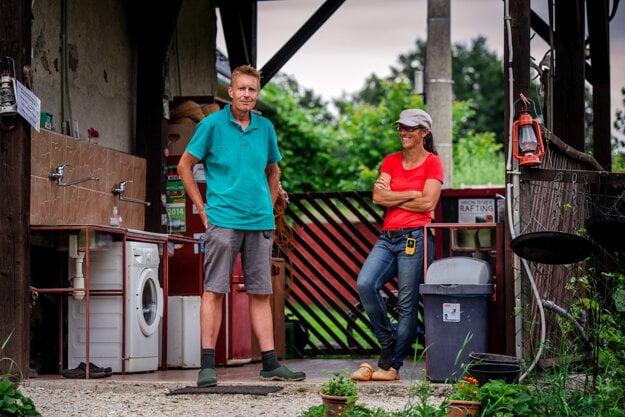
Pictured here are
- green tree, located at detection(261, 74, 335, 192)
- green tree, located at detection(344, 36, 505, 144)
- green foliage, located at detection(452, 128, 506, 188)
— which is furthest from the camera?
green tree, located at detection(344, 36, 505, 144)

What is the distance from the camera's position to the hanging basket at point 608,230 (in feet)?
16.0

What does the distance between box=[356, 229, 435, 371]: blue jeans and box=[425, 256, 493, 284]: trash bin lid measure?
6.9 inches

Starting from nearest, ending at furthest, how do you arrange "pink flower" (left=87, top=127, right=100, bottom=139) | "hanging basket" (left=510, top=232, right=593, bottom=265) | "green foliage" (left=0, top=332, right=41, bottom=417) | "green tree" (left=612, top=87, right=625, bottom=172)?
"green foliage" (left=0, top=332, right=41, bottom=417), "hanging basket" (left=510, top=232, right=593, bottom=265), "pink flower" (left=87, top=127, right=100, bottom=139), "green tree" (left=612, top=87, right=625, bottom=172)

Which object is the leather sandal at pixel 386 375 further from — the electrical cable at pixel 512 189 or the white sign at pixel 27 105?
the white sign at pixel 27 105

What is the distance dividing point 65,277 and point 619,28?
596cm

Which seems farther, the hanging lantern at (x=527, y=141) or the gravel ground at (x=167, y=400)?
the hanging lantern at (x=527, y=141)

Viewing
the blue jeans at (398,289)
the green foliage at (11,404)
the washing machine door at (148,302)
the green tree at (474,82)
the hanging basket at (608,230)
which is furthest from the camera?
the green tree at (474,82)

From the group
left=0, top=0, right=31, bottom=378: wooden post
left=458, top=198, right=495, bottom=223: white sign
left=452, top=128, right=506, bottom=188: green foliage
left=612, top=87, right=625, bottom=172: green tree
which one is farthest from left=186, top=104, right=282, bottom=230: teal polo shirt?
left=452, top=128, right=506, bottom=188: green foliage

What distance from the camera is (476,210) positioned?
8938mm

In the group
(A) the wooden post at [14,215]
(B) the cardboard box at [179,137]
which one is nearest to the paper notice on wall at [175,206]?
(B) the cardboard box at [179,137]

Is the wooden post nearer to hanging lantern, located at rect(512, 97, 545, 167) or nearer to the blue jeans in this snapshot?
the blue jeans

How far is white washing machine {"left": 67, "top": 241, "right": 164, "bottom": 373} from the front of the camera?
718 centimetres

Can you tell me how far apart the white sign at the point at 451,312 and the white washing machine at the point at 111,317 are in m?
2.24

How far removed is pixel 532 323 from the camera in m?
5.67
